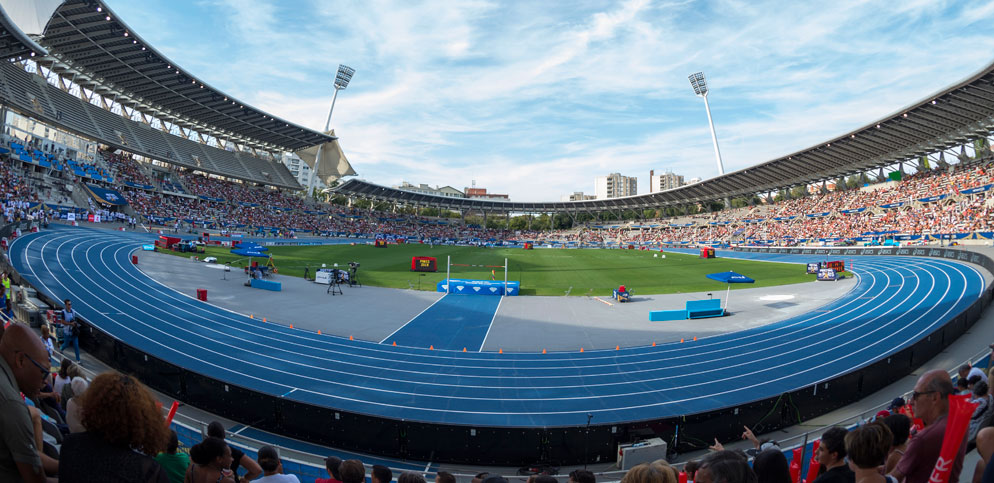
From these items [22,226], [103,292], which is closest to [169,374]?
[103,292]

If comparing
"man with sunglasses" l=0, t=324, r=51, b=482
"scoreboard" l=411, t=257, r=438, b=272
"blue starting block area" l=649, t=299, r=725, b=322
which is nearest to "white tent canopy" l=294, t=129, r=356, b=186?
"scoreboard" l=411, t=257, r=438, b=272

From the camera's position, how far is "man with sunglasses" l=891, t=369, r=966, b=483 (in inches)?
135

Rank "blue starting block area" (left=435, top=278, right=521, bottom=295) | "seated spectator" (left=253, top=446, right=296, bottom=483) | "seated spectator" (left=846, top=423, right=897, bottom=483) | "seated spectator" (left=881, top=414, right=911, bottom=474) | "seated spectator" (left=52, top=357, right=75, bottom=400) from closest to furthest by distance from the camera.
A: "seated spectator" (left=846, top=423, right=897, bottom=483) → "seated spectator" (left=881, top=414, right=911, bottom=474) → "seated spectator" (left=253, top=446, right=296, bottom=483) → "seated spectator" (left=52, top=357, right=75, bottom=400) → "blue starting block area" (left=435, top=278, right=521, bottom=295)

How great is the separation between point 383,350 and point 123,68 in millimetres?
60190

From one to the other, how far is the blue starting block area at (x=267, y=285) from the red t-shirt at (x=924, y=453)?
29945 millimetres

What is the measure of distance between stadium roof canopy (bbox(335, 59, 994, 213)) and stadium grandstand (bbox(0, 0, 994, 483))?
1.19 feet

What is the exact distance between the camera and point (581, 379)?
49.9 ft

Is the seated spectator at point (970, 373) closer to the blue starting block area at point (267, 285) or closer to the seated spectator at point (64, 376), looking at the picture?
the seated spectator at point (64, 376)

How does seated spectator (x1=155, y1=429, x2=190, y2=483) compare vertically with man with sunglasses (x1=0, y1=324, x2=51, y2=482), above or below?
below

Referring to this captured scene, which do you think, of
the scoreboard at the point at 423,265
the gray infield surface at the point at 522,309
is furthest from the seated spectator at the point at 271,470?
the scoreboard at the point at 423,265

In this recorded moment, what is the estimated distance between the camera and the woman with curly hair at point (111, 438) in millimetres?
2305

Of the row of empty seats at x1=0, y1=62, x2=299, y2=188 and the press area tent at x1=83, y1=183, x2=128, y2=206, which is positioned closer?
the row of empty seats at x1=0, y1=62, x2=299, y2=188

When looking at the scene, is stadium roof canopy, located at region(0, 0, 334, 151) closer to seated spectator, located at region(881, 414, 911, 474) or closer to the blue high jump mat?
the blue high jump mat

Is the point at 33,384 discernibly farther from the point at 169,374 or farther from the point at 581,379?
the point at 581,379
